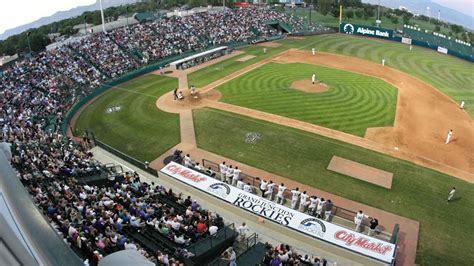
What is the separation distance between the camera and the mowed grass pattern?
4403 centimetres

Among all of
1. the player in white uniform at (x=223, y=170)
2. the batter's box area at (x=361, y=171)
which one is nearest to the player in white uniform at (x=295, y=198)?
the player in white uniform at (x=223, y=170)

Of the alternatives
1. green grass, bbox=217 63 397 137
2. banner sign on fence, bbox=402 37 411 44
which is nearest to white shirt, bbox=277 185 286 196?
green grass, bbox=217 63 397 137

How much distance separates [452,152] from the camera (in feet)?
95.7

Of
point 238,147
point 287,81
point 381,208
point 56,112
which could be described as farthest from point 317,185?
point 56,112

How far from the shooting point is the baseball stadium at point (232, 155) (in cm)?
1712

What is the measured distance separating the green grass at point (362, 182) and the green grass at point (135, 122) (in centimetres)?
324

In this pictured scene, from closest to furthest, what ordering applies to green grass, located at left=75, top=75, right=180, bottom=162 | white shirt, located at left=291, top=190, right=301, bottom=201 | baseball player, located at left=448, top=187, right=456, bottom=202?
white shirt, located at left=291, top=190, right=301, bottom=201, baseball player, located at left=448, top=187, right=456, bottom=202, green grass, located at left=75, top=75, right=180, bottom=162

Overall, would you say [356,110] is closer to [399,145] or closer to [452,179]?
[399,145]

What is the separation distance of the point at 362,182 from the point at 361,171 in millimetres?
1454

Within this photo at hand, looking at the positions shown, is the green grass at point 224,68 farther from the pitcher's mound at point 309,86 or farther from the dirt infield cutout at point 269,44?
the pitcher's mound at point 309,86

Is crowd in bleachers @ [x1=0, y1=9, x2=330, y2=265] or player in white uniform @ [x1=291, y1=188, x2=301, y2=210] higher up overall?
crowd in bleachers @ [x1=0, y1=9, x2=330, y2=265]

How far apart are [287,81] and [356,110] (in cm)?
1123

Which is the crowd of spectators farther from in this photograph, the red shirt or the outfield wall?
the outfield wall

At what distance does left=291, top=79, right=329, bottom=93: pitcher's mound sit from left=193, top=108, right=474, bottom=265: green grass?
413 inches
